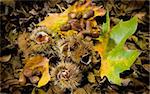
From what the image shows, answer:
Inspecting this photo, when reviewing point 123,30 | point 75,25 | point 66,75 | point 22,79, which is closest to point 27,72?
point 22,79

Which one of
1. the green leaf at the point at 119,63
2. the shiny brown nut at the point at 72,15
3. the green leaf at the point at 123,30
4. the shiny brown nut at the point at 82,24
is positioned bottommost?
the green leaf at the point at 119,63

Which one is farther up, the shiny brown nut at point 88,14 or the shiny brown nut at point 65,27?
the shiny brown nut at point 88,14

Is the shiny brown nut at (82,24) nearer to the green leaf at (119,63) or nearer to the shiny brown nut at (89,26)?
the shiny brown nut at (89,26)

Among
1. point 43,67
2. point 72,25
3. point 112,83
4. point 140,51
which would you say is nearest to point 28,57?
point 43,67

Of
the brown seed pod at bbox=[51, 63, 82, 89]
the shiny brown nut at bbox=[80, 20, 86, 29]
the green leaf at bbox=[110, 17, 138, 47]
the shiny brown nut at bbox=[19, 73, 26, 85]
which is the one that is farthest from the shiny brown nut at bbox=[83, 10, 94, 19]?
the shiny brown nut at bbox=[19, 73, 26, 85]

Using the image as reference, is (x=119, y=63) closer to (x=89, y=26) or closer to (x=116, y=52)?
(x=116, y=52)

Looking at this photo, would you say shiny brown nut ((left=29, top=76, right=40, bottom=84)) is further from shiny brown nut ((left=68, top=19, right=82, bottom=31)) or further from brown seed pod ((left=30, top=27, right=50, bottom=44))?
shiny brown nut ((left=68, top=19, right=82, bottom=31))

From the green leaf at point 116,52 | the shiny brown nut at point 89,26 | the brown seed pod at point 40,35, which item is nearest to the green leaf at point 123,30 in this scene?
the green leaf at point 116,52

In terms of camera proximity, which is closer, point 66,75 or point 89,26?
point 66,75

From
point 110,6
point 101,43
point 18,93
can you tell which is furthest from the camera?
point 110,6

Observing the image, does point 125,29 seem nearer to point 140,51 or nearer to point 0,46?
point 140,51

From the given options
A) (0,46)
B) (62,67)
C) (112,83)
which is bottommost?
(112,83)
